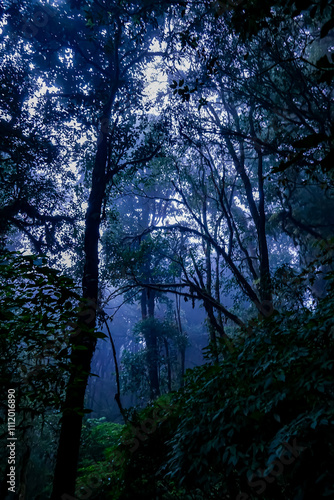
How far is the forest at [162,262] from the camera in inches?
87.4

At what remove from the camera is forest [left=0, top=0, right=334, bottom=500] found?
222 centimetres

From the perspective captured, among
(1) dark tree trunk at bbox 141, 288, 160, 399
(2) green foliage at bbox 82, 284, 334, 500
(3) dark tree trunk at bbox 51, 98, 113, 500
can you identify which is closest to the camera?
(2) green foliage at bbox 82, 284, 334, 500

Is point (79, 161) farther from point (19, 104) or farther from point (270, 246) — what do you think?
point (270, 246)

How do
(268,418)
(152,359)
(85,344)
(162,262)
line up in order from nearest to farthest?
(268,418), (85,344), (152,359), (162,262)

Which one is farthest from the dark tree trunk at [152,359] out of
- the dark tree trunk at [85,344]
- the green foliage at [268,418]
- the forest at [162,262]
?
the green foliage at [268,418]

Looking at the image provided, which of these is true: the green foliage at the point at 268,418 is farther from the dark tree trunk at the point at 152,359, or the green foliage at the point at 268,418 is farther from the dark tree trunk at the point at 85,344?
the dark tree trunk at the point at 152,359

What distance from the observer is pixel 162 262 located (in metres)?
18.5

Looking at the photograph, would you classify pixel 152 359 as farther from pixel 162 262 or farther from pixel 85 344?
pixel 85 344

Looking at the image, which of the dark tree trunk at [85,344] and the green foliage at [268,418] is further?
the dark tree trunk at [85,344]

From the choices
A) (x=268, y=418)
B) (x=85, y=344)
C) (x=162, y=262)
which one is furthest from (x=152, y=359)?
(x=268, y=418)

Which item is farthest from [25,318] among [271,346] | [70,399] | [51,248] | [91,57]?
[91,57]

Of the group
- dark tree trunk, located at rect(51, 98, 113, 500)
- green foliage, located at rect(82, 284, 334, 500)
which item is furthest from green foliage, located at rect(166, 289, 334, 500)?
dark tree trunk, located at rect(51, 98, 113, 500)

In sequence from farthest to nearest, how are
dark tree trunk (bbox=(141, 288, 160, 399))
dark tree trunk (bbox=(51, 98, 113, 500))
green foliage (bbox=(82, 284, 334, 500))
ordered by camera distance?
dark tree trunk (bbox=(141, 288, 160, 399))
dark tree trunk (bbox=(51, 98, 113, 500))
green foliage (bbox=(82, 284, 334, 500))

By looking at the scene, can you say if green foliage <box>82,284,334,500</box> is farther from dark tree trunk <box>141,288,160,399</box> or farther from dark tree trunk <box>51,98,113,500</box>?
dark tree trunk <box>141,288,160,399</box>
